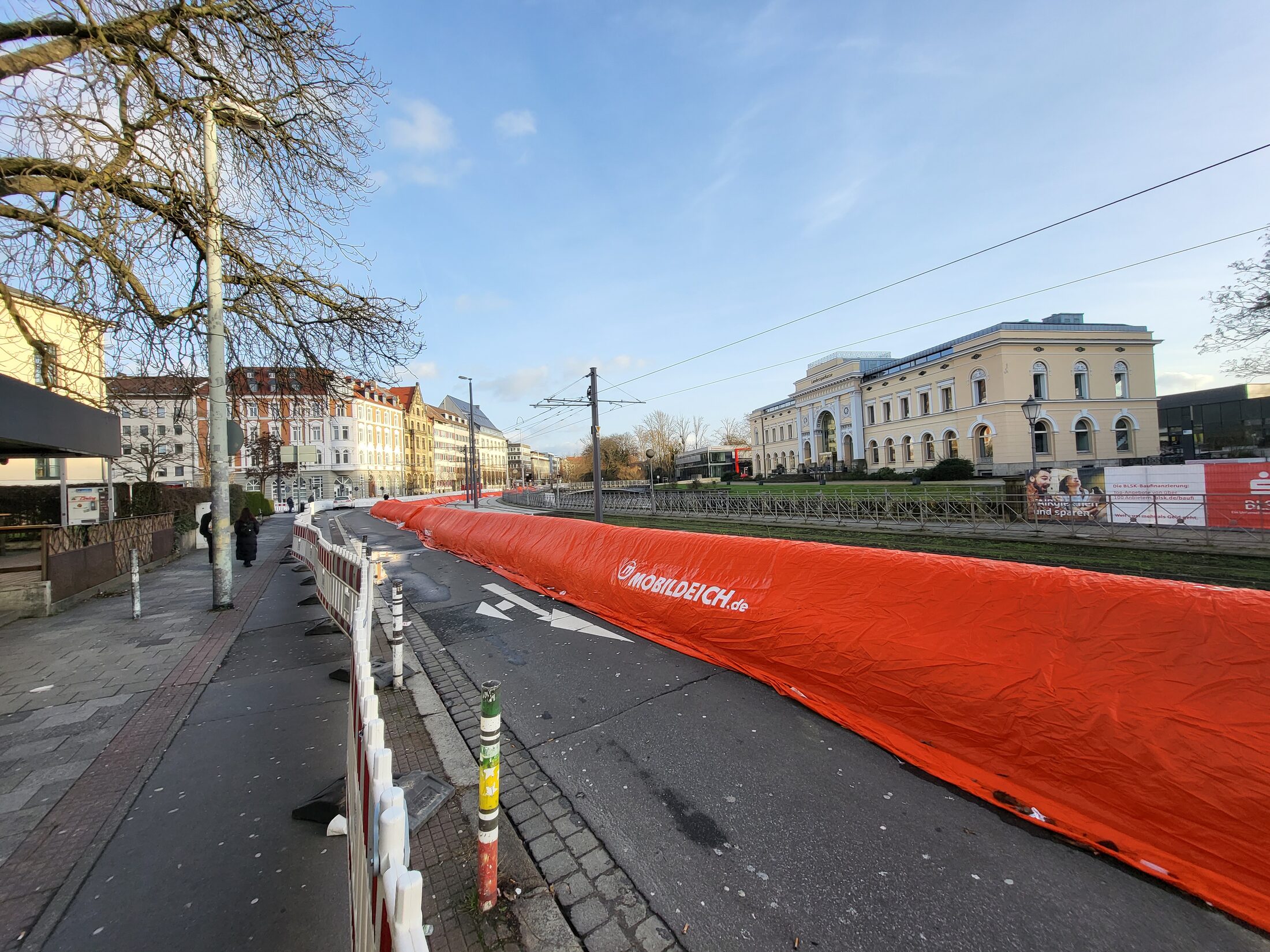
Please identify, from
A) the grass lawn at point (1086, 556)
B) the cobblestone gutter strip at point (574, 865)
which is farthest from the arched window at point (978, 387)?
the cobblestone gutter strip at point (574, 865)

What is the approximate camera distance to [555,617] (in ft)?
24.6

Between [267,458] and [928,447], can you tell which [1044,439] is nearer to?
[928,447]

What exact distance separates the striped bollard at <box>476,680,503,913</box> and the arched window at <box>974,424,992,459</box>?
52.7 meters

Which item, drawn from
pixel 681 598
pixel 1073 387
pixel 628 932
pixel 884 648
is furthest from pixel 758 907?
pixel 1073 387

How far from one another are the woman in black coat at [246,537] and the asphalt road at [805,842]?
1189 cm

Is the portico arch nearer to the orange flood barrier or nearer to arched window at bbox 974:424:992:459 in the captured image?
arched window at bbox 974:424:992:459

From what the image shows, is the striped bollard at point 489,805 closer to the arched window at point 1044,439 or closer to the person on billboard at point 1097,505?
the person on billboard at point 1097,505

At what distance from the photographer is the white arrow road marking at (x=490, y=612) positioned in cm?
772

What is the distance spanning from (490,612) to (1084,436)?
56.8 m

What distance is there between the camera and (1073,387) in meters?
44.6

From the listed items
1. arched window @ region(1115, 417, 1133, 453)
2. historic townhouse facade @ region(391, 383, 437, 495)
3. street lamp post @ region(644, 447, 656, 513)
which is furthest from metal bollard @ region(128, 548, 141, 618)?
historic townhouse facade @ region(391, 383, 437, 495)

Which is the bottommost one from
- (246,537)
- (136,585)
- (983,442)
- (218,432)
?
(136,585)

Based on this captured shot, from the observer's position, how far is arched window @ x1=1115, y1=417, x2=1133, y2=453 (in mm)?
44625

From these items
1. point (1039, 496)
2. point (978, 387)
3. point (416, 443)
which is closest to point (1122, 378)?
point (978, 387)
